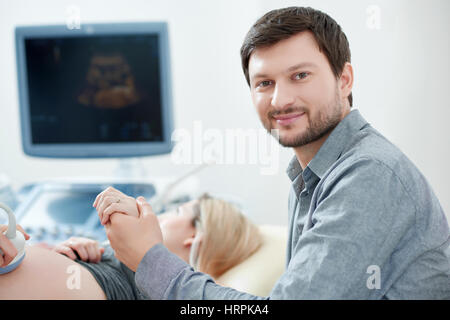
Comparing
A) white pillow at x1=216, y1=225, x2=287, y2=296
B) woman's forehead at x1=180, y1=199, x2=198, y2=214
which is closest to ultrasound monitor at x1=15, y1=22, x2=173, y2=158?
woman's forehead at x1=180, y1=199, x2=198, y2=214

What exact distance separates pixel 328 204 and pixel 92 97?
1.01 metres

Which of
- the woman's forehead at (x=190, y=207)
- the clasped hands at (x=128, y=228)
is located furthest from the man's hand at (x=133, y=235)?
the woman's forehead at (x=190, y=207)

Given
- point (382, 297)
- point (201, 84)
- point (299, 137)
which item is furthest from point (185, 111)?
point (382, 297)

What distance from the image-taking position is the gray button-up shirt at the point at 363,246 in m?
0.51

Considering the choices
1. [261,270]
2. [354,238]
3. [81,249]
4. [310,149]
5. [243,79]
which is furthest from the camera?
[243,79]

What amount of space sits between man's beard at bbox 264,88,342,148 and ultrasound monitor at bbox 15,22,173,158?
0.69 meters

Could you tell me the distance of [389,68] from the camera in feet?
3.88

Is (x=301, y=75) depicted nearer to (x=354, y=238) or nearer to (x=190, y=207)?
(x=354, y=238)

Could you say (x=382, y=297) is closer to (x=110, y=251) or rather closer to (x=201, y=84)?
(x=110, y=251)

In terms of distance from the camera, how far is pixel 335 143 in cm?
68

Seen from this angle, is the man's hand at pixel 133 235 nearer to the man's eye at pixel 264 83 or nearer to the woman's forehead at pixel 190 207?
the man's eye at pixel 264 83

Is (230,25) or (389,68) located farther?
(230,25)

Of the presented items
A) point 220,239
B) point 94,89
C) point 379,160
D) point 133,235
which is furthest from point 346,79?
point 94,89
